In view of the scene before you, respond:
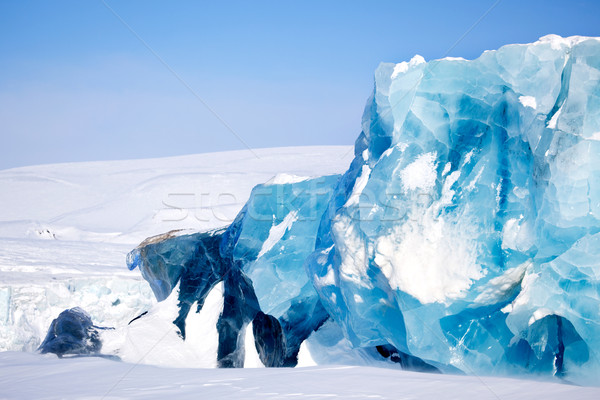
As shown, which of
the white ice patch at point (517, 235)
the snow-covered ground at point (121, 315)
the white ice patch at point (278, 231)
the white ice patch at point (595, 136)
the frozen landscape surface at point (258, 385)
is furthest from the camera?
the white ice patch at point (278, 231)

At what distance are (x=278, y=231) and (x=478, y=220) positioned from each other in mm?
1890

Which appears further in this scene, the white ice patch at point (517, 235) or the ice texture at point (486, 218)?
the white ice patch at point (517, 235)

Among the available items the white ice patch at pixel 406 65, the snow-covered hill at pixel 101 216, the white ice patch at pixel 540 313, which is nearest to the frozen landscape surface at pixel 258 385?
the white ice patch at pixel 540 313

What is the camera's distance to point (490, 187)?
3428 mm

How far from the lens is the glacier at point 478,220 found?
310 centimetres

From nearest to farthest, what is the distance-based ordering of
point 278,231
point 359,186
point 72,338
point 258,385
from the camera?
point 258,385, point 359,186, point 72,338, point 278,231

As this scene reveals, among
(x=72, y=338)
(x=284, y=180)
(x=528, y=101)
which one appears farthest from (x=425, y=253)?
(x=72, y=338)

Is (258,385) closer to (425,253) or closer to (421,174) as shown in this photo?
(425,253)

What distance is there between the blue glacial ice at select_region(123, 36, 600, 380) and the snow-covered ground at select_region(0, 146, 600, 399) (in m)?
0.47

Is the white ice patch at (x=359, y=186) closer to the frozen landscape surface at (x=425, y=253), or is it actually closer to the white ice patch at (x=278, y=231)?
the frozen landscape surface at (x=425, y=253)

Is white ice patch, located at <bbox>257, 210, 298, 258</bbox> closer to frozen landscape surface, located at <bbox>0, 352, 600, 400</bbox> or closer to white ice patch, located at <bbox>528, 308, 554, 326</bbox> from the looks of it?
frozen landscape surface, located at <bbox>0, 352, 600, 400</bbox>

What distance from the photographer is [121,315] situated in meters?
6.63

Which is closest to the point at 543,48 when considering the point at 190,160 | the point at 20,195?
the point at 20,195

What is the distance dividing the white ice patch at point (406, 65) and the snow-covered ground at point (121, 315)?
1.50m
